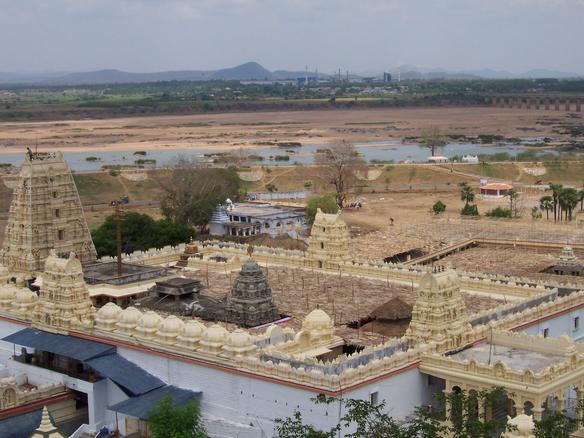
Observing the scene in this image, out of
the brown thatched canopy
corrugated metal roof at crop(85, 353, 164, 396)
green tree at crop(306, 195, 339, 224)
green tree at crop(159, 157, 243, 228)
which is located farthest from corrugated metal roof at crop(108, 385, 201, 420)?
green tree at crop(306, 195, 339, 224)

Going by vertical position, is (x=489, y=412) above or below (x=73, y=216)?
below

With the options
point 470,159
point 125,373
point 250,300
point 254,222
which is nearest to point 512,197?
point 254,222

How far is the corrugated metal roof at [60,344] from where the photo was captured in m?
37.0

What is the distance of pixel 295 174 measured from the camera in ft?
399

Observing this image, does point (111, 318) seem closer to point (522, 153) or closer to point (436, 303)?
point (436, 303)

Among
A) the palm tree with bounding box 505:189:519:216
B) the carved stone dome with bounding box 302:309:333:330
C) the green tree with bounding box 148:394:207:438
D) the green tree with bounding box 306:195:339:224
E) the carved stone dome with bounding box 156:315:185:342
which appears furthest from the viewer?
the palm tree with bounding box 505:189:519:216

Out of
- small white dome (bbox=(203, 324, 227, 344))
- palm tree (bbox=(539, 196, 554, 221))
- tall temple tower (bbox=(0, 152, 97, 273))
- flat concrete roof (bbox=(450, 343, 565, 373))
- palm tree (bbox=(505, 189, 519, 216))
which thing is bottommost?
palm tree (bbox=(505, 189, 519, 216))

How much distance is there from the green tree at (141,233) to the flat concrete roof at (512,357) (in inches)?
1366

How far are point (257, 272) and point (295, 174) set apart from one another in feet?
269

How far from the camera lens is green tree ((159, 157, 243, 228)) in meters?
82.4

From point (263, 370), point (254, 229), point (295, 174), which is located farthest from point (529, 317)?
point (295, 174)

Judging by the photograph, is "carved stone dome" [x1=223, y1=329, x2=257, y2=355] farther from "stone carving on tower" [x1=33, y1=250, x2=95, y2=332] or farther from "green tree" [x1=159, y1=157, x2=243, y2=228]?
"green tree" [x1=159, y1=157, x2=243, y2=228]

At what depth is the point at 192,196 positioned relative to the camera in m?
83.2

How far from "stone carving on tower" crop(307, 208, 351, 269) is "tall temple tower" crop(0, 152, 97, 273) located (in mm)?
11399
